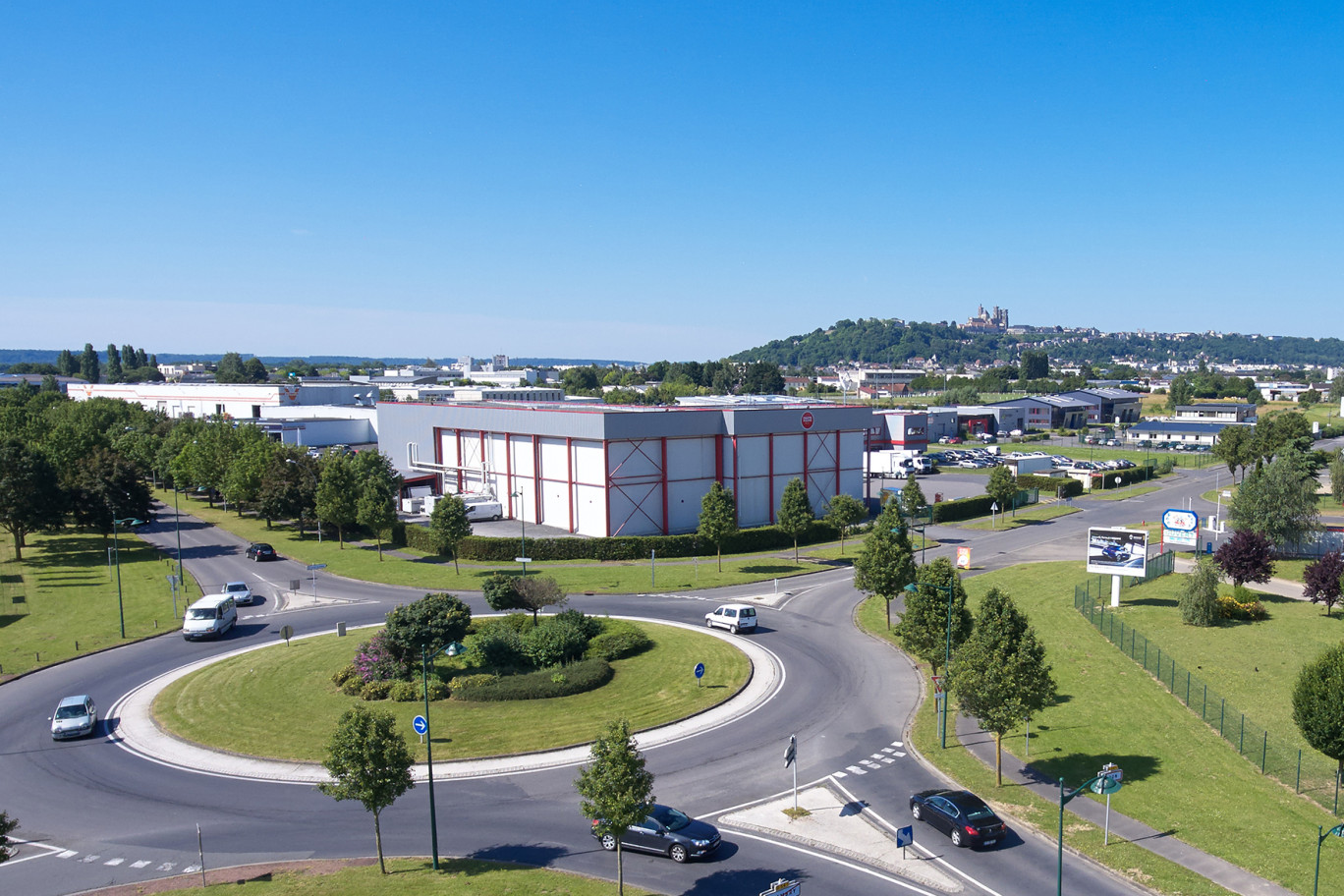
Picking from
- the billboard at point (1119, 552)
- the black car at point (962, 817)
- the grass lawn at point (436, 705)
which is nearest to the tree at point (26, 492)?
the grass lawn at point (436, 705)

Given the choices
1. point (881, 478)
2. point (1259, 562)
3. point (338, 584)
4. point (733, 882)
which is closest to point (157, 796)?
point (733, 882)

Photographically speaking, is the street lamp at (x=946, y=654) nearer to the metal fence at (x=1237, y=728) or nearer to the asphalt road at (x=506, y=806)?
the asphalt road at (x=506, y=806)

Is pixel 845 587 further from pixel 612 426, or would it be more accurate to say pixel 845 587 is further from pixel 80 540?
pixel 80 540

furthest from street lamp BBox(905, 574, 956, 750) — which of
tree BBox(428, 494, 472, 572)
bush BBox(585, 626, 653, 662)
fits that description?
tree BBox(428, 494, 472, 572)

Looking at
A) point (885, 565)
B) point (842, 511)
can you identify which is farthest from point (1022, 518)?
point (885, 565)

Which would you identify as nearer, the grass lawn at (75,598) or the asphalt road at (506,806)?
the asphalt road at (506,806)

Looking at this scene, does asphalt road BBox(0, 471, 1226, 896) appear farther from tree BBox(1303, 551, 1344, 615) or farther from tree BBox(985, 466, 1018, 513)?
tree BBox(985, 466, 1018, 513)
